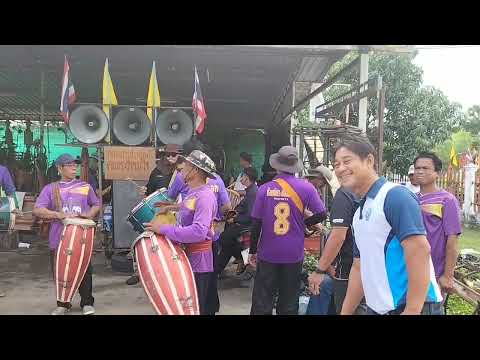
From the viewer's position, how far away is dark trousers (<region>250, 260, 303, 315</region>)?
3.88 metres

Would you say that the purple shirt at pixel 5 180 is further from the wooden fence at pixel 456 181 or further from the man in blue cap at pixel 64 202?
the wooden fence at pixel 456 181

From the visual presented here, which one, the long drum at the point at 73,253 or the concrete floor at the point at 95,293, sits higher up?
the long drum at the point at 73,253

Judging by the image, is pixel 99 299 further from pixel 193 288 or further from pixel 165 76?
pixel 165 76

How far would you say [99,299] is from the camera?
5.18 metres

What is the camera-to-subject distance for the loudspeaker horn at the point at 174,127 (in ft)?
21.1

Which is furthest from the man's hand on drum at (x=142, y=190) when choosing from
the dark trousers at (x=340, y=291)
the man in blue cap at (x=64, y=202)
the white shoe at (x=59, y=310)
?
the dark trousers at (x=340, y=291)

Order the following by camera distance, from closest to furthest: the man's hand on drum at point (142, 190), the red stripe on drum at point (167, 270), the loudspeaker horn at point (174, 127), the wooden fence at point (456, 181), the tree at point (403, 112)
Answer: the red stripe on drum at point (167, 270), the man's hand on drum at point (142, 190), the loudspeaker horn at point (174, 127), the wooden fence at point (456, 181), the tree at point (403, 112)

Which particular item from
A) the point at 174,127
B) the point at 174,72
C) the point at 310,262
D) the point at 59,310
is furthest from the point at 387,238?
the point at 174,72

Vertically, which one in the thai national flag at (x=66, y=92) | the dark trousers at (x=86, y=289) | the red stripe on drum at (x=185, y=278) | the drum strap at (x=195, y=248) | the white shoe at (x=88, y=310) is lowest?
the white shoe at (x=88, y=310)

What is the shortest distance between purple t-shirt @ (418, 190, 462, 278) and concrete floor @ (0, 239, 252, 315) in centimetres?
212

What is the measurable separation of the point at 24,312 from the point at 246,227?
2551 millimetres

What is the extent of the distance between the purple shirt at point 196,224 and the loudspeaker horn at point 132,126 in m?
3.34

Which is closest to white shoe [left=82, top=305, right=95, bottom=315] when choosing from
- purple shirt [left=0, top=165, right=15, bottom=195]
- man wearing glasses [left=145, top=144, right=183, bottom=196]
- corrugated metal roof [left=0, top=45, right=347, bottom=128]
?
man wearing glasses [left=145, top=144, right=183, bottom=196]

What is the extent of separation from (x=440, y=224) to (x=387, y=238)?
1623 mm
